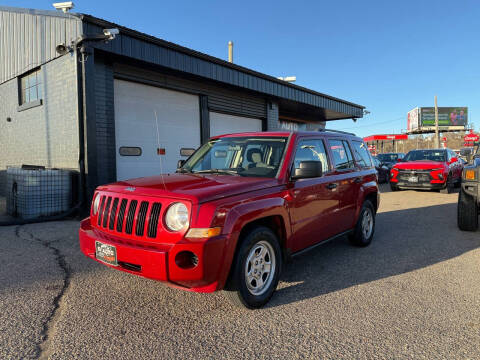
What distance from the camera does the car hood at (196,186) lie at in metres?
2.83

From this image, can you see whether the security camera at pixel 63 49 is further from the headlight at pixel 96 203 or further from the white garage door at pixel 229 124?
the headlight at pixel 96 203

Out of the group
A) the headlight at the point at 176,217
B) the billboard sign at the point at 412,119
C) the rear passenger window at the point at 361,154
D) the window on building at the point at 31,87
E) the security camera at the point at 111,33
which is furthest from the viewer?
the billboard sign at the point at 412,119

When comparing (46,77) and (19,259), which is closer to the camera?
(19,259)

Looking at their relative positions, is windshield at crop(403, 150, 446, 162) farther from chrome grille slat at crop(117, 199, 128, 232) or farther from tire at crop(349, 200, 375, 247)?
chrome grille slat at crop(117, 199, 128, 232)

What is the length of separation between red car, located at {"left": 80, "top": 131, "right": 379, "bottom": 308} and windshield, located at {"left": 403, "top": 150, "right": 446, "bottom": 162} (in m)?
10.2

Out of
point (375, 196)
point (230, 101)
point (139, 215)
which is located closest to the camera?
point (139, 215)

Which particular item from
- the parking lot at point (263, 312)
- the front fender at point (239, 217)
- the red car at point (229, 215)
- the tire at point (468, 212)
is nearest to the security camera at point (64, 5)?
the parking lot at point (263, 312)

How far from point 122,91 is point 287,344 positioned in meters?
8.15

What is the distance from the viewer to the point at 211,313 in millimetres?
3051

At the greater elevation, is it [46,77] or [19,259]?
[46,77]

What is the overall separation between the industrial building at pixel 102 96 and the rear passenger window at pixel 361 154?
4283 millimetres

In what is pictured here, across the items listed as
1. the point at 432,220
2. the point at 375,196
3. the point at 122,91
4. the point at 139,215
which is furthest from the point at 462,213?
the point at 122,91

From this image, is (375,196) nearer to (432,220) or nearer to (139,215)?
(432,220)

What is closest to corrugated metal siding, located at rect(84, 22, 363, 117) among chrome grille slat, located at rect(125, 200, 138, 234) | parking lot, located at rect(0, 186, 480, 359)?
parking lot, located at rect(0, 186, 480, 359)
